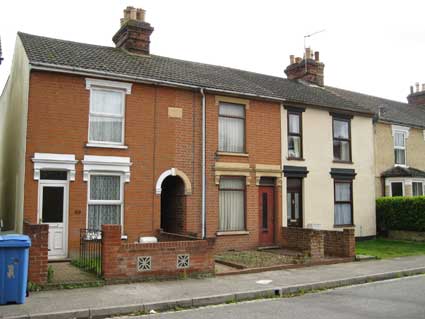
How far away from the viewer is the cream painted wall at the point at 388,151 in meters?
22.8

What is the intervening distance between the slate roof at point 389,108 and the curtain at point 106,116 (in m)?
13.6

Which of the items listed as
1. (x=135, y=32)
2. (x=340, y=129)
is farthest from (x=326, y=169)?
(x=135, y=32)

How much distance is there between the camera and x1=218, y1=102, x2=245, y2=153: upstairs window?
55.4 ft

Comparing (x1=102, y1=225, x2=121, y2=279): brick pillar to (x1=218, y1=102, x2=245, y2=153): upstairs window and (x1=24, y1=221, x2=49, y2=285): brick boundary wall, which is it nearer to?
(x1=24, y1=221, x2=49, y2=285): brick boundary wall

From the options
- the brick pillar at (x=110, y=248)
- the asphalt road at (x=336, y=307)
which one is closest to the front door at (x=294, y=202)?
the asphalt road at (x=336, y=307)

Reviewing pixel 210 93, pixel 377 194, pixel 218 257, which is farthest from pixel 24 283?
pixel 377 194

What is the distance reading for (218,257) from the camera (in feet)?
47.8

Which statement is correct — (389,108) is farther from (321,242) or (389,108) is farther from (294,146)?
(321,242)

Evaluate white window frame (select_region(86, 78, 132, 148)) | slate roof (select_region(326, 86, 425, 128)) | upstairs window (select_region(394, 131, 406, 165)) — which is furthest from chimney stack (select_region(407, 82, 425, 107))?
white window frame (select_region(86, 78, 132, 148))

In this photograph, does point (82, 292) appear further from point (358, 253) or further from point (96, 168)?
point (358, 253)

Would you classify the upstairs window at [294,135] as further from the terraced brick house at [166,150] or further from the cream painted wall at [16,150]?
the cream painted wall at [16,150]

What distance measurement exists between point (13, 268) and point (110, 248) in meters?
2.32

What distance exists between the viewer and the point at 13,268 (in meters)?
8.55

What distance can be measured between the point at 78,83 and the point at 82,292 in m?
7.04
